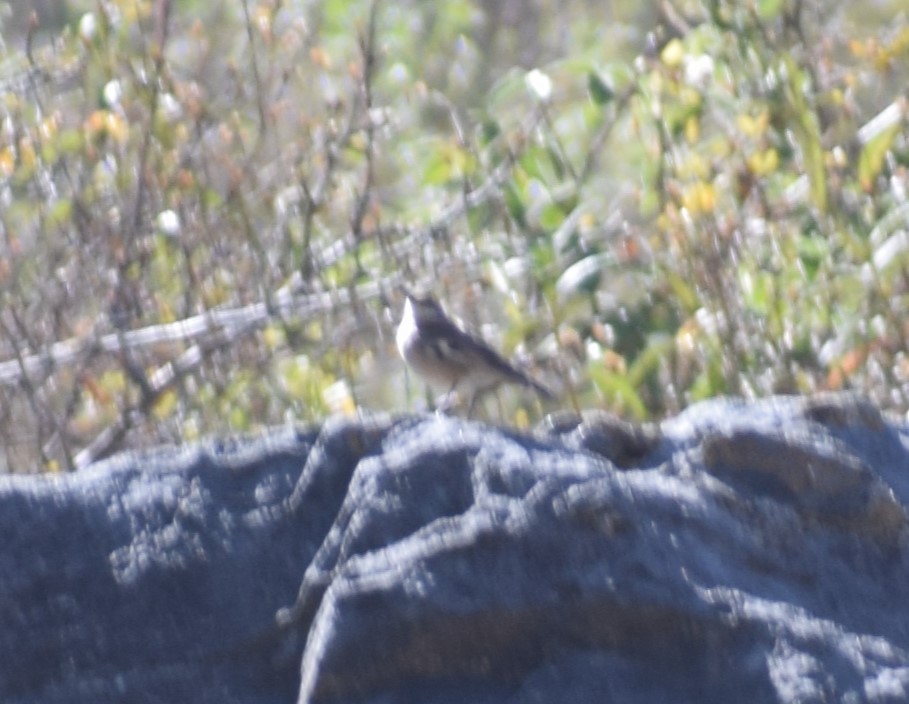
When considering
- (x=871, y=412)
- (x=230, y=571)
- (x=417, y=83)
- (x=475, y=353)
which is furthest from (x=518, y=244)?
(x=230, y=571)

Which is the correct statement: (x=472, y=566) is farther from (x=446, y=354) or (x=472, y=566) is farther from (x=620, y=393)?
(x=446, y=354)

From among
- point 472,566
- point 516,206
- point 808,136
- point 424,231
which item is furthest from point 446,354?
point 472,566

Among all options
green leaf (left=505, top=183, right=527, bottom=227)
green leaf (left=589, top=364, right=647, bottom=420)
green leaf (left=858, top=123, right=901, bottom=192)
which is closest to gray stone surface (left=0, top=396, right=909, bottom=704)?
green leaf (left=589, top=364, right=647, bottom=420)

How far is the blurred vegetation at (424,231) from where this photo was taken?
21.4 feet

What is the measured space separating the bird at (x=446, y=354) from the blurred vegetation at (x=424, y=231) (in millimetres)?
222

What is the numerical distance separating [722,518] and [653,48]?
4.15m

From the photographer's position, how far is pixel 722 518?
3.55 metres

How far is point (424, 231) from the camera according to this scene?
7340 mm

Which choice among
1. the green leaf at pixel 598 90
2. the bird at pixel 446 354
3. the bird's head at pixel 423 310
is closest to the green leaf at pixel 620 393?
the bird at pixel 446 354

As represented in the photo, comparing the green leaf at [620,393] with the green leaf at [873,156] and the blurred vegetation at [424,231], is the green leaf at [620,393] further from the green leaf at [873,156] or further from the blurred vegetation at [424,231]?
the green leaf at [873,156]

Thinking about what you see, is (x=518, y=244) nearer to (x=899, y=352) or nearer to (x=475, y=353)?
(x=475, y=353)

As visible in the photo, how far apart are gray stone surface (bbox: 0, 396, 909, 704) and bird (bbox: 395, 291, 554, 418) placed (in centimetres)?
286

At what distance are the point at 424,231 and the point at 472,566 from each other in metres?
4.11

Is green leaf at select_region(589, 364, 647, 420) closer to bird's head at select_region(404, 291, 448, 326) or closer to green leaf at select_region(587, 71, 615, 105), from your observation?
bird's head at select_region(404, 291, 448, 326)
